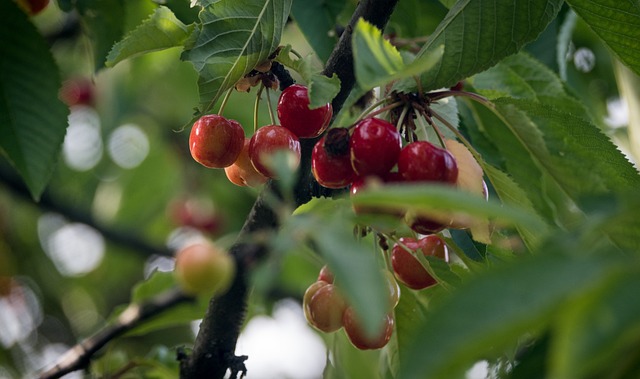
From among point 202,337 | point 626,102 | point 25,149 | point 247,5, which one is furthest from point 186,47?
point 626,102

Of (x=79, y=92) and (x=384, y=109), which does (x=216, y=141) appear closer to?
(x=384, y=109)

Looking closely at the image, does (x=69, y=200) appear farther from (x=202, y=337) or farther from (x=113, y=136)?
(x=202, y=337)

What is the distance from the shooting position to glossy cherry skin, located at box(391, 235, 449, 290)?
1.32 meters

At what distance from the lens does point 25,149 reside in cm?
141

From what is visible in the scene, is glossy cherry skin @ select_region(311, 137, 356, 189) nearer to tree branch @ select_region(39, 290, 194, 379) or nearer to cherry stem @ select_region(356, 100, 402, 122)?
cherry stem @ select_region(356, 100, 402, 122)

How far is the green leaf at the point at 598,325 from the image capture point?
57 cm

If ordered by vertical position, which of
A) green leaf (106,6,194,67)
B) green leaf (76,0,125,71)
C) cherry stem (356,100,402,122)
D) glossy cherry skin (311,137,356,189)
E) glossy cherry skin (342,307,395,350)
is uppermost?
green leaf (106,6,194,67)

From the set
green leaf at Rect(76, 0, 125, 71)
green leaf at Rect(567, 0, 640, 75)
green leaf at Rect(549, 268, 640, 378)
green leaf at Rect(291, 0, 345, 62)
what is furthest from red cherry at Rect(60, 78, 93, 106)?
green leaf at Rect(549, 268, 640, 378)

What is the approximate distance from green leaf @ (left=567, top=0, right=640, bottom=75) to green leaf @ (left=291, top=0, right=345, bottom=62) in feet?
1.74

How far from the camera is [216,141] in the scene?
1.29 metres

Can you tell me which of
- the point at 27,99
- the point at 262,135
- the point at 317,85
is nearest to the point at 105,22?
the point at 27,99

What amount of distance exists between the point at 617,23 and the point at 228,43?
608 mm

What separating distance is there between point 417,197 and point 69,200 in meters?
3.22

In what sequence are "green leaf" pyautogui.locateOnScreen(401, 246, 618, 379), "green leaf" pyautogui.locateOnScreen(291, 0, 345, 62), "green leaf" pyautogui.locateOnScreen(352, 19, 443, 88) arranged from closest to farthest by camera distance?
"green leaf" pyautogui.locateOnScreen(401, 246, 618, 379)
"green leaf" pyautogui.locateOnScreen(352, 19, 443, 88)
"green leaf" pyautogui.locateOnScreen(291, 0, 345, 62)
